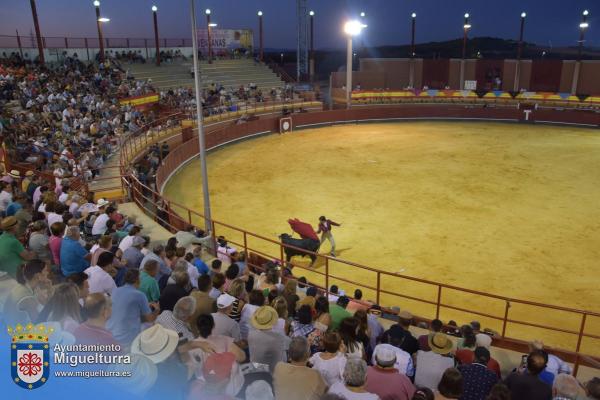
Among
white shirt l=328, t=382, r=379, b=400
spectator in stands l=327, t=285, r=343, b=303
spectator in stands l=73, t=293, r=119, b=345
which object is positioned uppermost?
spectator in stands l=73, t=293, r=119, b=345

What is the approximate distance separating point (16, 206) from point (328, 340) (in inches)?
310

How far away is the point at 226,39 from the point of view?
50344 millimetres

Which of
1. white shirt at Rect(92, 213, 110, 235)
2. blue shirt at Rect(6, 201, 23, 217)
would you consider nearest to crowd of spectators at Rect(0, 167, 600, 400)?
white shirt at Rect(92, 213, 110, 235)

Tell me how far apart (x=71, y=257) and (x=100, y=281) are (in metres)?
1.46

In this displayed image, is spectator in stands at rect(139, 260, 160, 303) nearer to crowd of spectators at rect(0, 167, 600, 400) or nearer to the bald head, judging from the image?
crowd of spectators at rect(0, 167, 600, 400)

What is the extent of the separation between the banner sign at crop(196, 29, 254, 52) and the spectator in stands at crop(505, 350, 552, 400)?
4781 centimetres

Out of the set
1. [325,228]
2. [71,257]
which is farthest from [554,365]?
[325,228]

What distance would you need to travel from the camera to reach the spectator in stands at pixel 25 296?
489cm

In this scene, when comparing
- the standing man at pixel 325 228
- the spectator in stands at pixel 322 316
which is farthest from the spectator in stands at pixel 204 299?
the standing man at pixel 325 228

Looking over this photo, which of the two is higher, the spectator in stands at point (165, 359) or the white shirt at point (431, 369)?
the spectator in stands at point (165, 359)

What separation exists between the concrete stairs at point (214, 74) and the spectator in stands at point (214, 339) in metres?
35.0

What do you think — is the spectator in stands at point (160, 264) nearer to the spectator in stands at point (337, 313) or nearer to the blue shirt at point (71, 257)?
the blue shirt at point (71, 257)

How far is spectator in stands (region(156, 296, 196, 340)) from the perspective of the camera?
5.60 metres

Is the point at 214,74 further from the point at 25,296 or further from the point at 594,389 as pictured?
the point at 594,389
